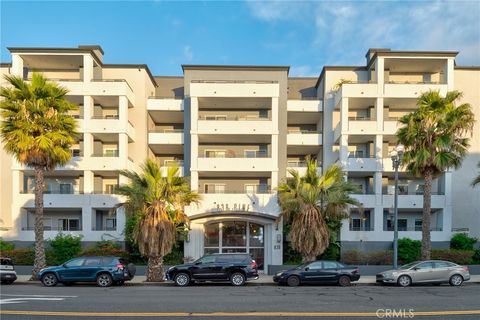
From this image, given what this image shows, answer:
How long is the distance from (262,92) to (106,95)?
38.4ft

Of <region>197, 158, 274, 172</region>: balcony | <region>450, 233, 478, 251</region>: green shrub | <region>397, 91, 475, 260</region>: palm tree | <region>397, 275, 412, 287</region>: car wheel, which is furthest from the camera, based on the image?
<region>197, 158, 274, 172</region>: balcony

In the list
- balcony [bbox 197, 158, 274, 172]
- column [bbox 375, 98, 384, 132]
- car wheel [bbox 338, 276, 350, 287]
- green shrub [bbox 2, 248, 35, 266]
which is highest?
column [bbox 375, 98, 384, 132]

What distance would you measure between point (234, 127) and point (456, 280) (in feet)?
56.4

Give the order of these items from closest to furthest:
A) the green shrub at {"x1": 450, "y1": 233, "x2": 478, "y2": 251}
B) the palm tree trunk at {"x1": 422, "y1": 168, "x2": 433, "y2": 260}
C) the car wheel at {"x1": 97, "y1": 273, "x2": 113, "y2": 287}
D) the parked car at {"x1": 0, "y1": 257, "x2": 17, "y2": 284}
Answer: the car wheel at {"x1": 97, "y1": 273, "x2": 113, "y2": 287}
the parked car at {"x1": 0, "y1": 257, "x2": 17, "y2": 284}
the palm tree trunk at {"x1": 422, "y1": 168, "x2": 433, "y2": 260}
the green shrub at {"x1": 450, "y1": 233, "x2": 478, "y2": 251}

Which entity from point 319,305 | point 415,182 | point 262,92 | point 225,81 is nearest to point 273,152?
point 262,92

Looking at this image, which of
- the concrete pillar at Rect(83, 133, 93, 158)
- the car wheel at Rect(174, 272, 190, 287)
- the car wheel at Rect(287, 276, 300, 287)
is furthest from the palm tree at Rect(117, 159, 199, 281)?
the concrete pillar at Rect(83, 133, 93, 158)

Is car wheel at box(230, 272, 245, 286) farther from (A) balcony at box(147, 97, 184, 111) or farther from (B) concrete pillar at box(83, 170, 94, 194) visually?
(A) balcony at box(147, 97, 184, 111)

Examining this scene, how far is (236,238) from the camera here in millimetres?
28594

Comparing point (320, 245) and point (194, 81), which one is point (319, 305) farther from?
point (194, 81)

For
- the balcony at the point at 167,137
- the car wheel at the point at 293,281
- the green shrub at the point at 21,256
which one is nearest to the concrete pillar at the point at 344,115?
the balcony at the point at 167,137

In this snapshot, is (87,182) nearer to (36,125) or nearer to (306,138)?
(36,125)

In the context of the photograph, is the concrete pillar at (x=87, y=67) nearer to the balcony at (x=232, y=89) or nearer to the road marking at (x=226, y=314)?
the balcony at (x=232, y=89)

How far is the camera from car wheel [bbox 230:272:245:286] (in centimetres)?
1942

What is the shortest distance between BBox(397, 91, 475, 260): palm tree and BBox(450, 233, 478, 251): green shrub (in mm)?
6909
